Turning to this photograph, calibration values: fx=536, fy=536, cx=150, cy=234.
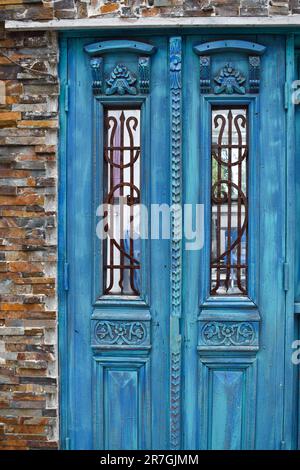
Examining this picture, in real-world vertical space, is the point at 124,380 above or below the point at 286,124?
below

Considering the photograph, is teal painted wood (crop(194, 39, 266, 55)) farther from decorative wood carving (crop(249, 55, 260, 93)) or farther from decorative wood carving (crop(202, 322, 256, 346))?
decorative wood carving (crop(202, 322, 256, 346))

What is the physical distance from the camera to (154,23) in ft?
10.0

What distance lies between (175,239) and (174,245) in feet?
0.12

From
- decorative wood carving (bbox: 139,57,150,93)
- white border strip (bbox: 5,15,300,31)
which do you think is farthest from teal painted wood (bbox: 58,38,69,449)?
decorative wood carving (bbox: 139,57,150,93)

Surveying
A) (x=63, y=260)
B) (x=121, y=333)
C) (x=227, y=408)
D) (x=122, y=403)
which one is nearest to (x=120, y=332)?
(x=121, y=333)

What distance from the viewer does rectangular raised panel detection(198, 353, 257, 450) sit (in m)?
3.18

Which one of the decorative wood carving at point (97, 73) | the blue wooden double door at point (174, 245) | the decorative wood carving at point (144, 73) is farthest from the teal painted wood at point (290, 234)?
the decorative wood carving at point (97, 73)

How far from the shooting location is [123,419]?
3229 millimetres

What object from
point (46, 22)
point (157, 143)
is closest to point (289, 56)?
point (157, 143)

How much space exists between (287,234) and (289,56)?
40.9 inches

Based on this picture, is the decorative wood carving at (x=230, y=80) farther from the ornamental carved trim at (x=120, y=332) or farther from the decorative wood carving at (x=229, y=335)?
the ornamental carved trim at (x=120, y=332)

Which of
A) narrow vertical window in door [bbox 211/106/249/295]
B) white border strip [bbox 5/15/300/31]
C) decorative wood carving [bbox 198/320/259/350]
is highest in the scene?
white border strip [bbox 5/15/300/31]

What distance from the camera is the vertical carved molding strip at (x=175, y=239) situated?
10.3 ft
